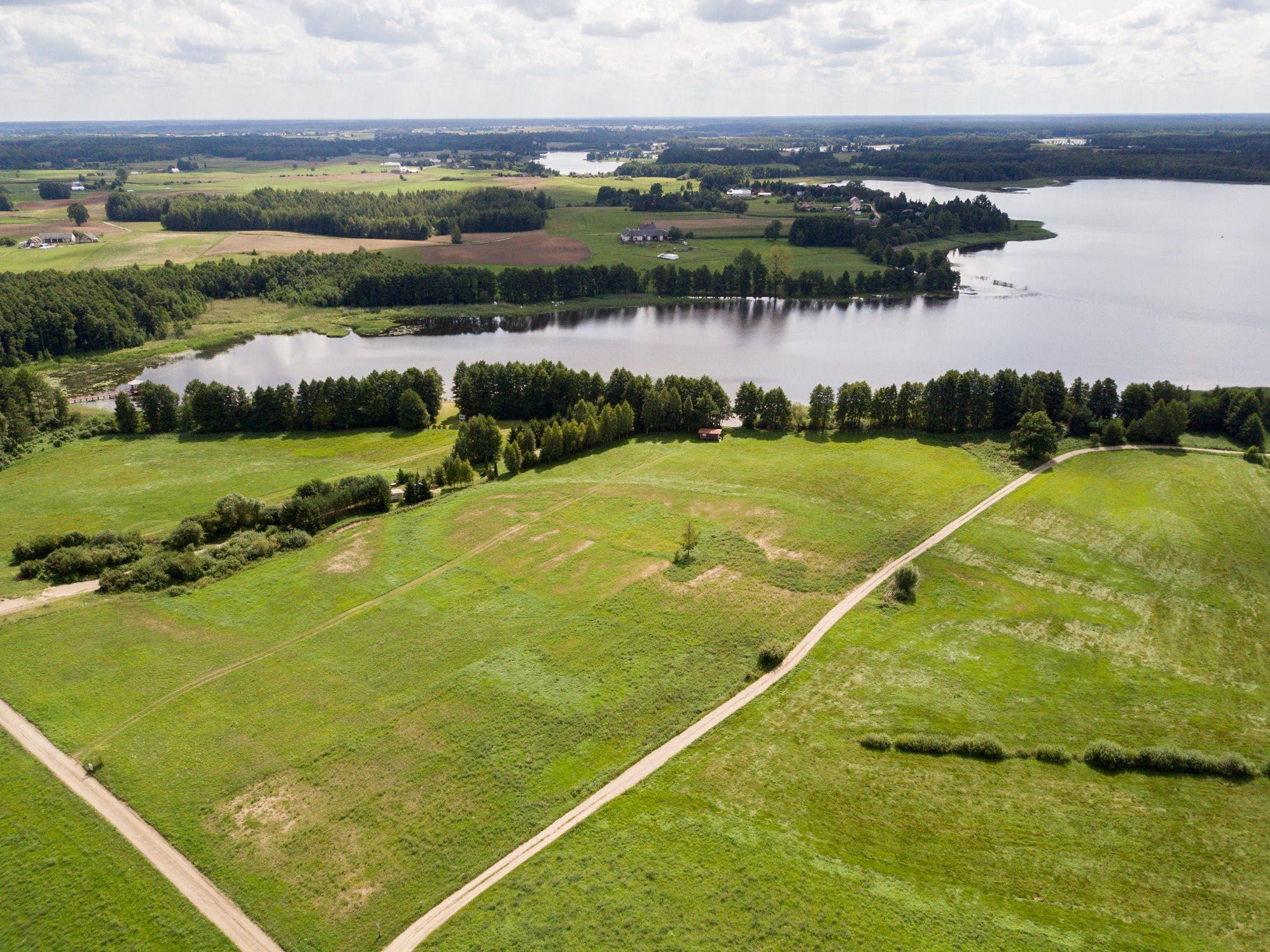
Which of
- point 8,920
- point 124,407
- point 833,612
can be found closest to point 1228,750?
point 833,612

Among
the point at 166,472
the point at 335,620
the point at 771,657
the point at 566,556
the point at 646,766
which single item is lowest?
the point at 646,766

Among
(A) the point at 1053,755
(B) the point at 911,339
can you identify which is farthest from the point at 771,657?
(B) the point at 911,339

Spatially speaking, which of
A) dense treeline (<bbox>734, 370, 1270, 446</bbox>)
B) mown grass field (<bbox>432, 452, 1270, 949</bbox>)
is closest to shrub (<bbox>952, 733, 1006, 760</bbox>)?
mown grass field (<bbox>432, 452, 1270, 949</bbox>)

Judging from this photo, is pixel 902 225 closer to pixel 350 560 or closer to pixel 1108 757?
pixel 350 560

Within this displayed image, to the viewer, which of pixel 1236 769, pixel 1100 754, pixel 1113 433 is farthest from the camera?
pixel 1113 433

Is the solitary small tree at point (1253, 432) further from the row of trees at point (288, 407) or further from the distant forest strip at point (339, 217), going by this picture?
the distant forest strip at point (339, 217)

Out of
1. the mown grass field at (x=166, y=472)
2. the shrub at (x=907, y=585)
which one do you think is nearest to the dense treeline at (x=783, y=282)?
the mown grass field at (x=166, y=472)
